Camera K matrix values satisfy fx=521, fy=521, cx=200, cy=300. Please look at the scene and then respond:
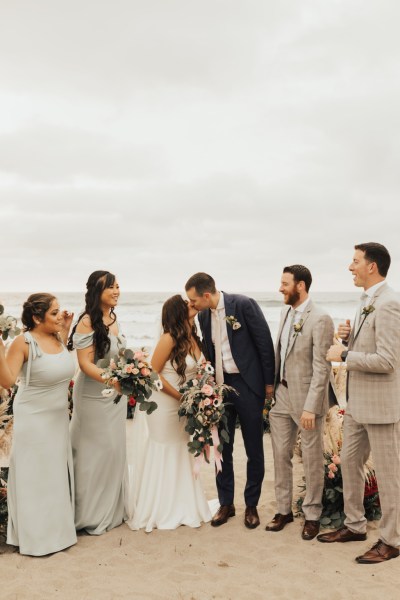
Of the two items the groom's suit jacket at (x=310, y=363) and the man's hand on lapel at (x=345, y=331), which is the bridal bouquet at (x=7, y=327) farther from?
the man's hand on lapel at (x=345, y=331)

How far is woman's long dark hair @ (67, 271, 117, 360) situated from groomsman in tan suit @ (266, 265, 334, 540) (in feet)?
5.54

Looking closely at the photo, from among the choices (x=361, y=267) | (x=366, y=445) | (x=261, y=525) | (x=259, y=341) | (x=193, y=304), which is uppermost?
(x=361, y=267)

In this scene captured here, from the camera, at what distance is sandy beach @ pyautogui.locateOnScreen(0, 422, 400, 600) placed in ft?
13.3

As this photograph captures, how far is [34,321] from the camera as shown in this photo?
184 inches

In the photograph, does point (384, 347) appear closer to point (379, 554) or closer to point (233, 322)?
point (233, 322)

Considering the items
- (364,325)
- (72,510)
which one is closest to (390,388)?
(364,325)

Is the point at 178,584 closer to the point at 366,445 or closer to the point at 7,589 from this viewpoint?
the point at 7,589

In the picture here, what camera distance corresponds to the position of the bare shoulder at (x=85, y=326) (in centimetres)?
498

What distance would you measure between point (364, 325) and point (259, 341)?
1.11 metres

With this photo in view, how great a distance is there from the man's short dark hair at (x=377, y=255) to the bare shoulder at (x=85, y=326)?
8.49ft

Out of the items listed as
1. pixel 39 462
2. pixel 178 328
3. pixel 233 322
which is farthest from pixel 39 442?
pixel 233 322

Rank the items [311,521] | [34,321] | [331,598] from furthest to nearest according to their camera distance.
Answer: [311,521] < [34,321] < [331,598]

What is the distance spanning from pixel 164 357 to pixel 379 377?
199cm

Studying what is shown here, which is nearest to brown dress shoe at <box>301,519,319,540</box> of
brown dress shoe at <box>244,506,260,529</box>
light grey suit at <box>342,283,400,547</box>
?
brown dress shoe at <box>244,506,260,529</box>
